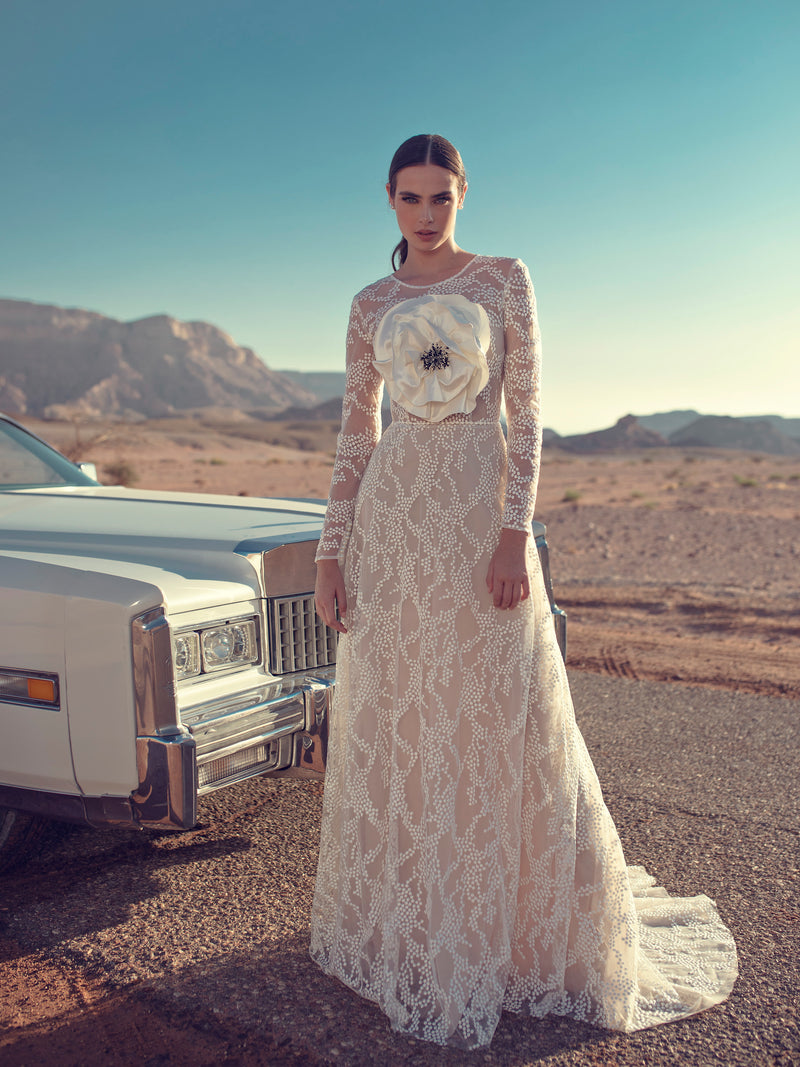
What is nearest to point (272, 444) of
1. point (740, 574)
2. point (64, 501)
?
point (740, 574)

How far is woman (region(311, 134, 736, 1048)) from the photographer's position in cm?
211

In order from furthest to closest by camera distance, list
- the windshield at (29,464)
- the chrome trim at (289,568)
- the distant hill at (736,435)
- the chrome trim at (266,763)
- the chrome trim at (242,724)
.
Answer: the distant hill at (736,435), the windshield at (29,464), the chrome trim at (289,568), the chrome trim at (266,763), the chrome trim at (242,724)

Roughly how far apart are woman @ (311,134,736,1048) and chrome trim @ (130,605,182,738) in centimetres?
55

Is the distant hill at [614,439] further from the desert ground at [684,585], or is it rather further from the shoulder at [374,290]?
the shoulder at [374,290]

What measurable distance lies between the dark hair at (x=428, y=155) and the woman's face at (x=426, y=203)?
0.01 metres

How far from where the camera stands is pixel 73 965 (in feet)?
7.93

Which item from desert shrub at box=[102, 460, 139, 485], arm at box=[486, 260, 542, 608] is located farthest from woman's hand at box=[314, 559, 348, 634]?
desert shrub at box=[102, 460, 139, 485]

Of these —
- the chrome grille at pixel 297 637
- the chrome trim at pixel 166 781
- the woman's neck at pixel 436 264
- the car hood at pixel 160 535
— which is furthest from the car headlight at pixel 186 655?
the woman's neck at pixel 436 264

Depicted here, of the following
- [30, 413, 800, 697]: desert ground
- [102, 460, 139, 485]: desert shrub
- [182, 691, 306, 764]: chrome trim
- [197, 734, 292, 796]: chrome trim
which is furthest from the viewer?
[102, 460, 139, 485]: desert shrub

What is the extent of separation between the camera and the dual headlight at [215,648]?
262 centimetres

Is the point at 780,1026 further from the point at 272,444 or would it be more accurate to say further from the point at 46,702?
the point at 272,444

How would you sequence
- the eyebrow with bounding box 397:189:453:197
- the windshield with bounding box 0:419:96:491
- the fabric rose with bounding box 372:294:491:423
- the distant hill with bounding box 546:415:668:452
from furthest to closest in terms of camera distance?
the distant hill with bounding box 546:415:668:452 → the windshield with bounding box 0:419:96:491 → the eyebrow with bounding box 397:189:453:197 → the fabric rose with bounding box 372:294:491:423

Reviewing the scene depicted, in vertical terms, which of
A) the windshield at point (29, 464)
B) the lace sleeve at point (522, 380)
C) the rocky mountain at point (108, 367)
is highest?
the rocky mountain at point (108, 367)

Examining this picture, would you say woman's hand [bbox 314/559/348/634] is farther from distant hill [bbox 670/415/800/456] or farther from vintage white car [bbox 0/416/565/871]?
distant hill [bbox 670/415/800/456]
